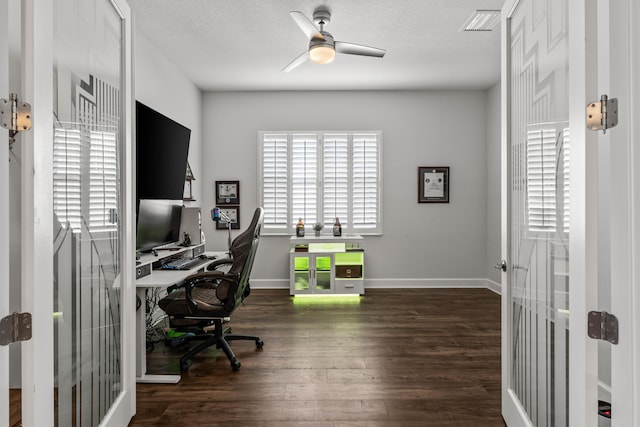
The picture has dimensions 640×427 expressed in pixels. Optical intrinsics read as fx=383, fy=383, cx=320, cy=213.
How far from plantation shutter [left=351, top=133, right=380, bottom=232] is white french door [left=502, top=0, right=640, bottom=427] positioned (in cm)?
354

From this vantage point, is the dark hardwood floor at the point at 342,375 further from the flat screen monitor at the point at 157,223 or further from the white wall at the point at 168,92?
the white wall at the point at 168,92

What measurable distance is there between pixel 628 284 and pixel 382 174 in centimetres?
465

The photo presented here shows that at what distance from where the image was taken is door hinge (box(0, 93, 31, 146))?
1099 mm

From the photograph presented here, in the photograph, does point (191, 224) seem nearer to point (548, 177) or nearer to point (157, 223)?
point (157, 223)

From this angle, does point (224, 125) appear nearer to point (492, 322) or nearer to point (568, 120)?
point (492, 322)

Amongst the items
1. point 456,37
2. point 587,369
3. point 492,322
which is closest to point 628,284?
point 587,369

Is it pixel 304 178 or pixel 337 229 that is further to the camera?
pixel 304 178

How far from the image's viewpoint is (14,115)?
1132 millimetres

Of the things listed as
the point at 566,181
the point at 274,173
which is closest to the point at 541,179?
the point at 566,181

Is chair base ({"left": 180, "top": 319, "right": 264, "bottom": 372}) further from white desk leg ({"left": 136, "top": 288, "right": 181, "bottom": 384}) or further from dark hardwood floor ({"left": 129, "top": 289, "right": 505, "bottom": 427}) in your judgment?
white desk leg ({"left": 136, "top": 288, "right": 181, "bottom": 384})

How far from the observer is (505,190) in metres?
2.12

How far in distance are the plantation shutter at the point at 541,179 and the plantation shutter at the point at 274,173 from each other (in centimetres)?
413

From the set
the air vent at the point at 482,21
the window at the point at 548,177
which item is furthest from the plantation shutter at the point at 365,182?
the window at the point at 548,177

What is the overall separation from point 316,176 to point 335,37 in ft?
7.16
